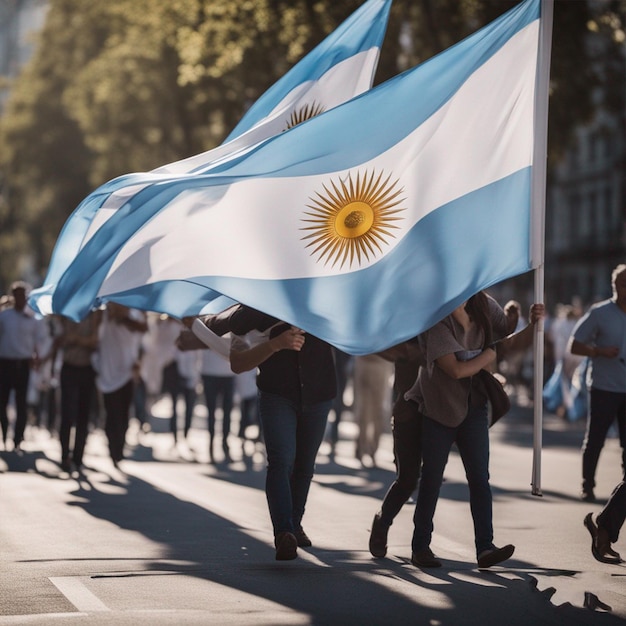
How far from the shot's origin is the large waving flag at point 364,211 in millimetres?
8805

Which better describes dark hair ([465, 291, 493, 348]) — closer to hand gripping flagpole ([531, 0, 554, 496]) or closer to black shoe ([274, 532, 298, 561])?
hand gripping flagpole ([531, 0, 554, 496])

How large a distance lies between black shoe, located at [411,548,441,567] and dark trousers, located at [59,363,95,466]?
6.71 m

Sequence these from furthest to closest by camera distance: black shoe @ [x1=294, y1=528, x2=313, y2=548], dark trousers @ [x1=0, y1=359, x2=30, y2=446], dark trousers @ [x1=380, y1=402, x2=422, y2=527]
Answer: dark trousers @ [x1=0, y1=359, x2=30, y2=446] → black shoe @ [x1=294, y1=528, x2=313, y2=548] → dark trousers @ [x1=380, y1=402, x2=422, y2=527]

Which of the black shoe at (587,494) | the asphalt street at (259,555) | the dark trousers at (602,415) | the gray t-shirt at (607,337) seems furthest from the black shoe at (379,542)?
the black shoe at (587,494)

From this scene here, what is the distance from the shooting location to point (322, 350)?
9.53 metres

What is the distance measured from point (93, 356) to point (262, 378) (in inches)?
260

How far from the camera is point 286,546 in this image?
9078 mm

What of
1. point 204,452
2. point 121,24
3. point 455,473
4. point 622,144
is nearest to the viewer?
point 455,473

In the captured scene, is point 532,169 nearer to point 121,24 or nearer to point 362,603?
point 362,603

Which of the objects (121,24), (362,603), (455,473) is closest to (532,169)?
(362,603)

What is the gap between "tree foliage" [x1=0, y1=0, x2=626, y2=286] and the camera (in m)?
31.2

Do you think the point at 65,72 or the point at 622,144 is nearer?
the point at 65,72

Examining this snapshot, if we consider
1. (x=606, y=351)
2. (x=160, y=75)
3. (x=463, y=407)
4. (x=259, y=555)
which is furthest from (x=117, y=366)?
(x=160, y=75)

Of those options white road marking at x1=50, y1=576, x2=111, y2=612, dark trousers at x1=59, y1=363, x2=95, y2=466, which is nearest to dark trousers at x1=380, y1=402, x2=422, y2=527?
white road marking at x1=50, y1=576, x2=111, y2=612
